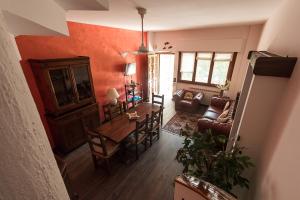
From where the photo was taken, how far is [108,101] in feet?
14.2

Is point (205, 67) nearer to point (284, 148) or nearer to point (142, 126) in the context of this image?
point (142, 126)

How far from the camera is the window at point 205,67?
493 centimetres

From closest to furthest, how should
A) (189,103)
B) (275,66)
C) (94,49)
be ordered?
1. (275,66)
2. (94,49)
3. (189,103)

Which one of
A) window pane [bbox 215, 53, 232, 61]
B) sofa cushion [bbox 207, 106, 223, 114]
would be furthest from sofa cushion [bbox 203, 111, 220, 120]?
window pane [bbox 215, 53, 232, 61]

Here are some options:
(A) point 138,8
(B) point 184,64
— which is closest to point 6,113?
(A) point 138,8

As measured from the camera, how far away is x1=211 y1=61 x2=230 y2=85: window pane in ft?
16.4

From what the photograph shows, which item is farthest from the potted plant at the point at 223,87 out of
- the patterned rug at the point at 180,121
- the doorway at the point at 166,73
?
the doorway at the point at 166,73

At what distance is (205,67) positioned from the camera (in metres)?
5.36

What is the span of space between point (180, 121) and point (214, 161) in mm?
3132

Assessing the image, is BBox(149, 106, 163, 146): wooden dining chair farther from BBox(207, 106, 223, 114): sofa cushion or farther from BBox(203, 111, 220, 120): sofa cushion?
BBox(207, 106, 223, 114): sofa cushion

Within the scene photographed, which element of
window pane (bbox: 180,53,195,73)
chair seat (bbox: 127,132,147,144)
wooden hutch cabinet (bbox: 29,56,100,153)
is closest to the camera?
wooden hutch cabinet (bbox: 29,56,100,153)

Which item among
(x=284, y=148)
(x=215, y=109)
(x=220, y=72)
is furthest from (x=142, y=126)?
(x=220, y=72)

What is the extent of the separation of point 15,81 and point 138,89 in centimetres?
541

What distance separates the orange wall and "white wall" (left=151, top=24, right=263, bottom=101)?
1.52 metres
